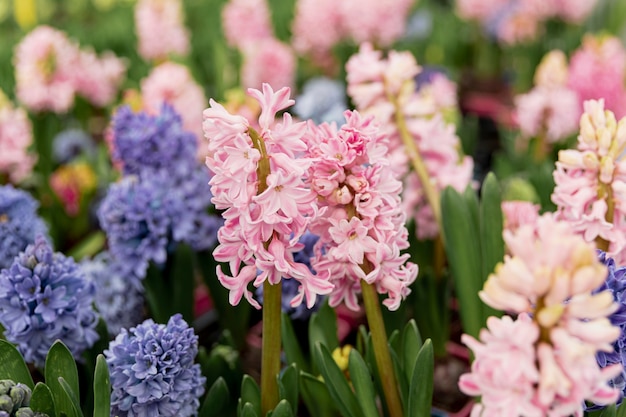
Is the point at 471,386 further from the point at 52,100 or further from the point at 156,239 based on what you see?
the point at 52,100

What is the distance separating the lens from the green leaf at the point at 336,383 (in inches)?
34.0

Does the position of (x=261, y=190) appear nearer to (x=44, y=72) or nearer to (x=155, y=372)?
(x=155, y=372)

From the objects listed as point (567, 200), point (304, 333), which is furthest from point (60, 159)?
point (567, 200)

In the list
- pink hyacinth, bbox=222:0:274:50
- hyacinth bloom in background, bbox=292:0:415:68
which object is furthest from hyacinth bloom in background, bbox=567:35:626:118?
pink hyacinth, bbox=222:0:274:50

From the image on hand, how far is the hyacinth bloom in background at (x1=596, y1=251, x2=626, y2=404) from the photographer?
759 millimetres

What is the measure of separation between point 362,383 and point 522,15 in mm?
2226

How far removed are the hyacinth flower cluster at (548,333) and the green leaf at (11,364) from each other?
0.59 metres

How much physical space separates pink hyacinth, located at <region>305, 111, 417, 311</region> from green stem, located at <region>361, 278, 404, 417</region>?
0.03 meters

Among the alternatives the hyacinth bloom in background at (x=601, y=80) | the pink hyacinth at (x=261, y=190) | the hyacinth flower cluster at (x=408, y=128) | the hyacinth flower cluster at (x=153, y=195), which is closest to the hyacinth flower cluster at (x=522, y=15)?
the hyacinth bloom in background at (x=601, y=80)

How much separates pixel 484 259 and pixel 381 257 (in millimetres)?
325

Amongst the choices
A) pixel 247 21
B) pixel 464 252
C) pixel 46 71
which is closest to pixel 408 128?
pixel 464 252

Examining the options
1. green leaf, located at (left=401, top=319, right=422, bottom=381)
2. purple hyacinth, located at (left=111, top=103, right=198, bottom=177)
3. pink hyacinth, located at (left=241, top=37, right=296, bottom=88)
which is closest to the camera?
green leaf, located at (left=401, top=319, right=422, bottom=381)

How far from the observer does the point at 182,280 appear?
1235 millimetres

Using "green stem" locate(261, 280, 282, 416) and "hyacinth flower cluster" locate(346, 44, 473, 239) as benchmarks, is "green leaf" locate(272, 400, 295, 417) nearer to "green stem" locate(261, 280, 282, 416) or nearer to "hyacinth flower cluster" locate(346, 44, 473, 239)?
"green stem" locate(261, 280, 282, 416)
